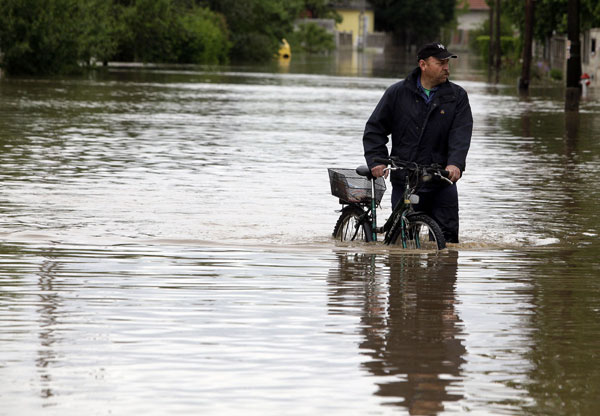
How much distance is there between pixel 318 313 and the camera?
7.80m

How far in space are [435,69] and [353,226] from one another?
1531 mm

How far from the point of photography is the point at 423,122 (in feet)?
31.7

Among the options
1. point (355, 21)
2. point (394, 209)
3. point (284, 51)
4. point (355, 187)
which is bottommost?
point (284, 51)

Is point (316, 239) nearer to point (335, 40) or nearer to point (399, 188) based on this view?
point (399, 188)

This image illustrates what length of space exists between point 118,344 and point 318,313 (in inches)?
54.5

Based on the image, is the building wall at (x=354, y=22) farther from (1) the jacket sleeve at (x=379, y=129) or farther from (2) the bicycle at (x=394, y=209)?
(1) the jacket sleeve at (x=379, y=129)

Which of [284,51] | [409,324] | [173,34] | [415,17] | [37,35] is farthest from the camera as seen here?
[415,17]

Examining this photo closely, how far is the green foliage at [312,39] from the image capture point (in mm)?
123625

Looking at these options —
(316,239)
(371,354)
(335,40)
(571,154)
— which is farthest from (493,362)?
(335,40)

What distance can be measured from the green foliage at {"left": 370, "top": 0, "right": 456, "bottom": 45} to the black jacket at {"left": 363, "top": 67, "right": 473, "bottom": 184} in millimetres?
133909

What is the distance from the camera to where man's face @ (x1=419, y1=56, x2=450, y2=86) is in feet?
31.0

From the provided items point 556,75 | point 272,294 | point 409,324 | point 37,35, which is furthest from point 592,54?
point 409,324

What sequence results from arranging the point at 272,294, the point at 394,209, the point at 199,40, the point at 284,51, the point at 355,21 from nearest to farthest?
the point at 272,294 → the point at 394,209 → the point at 199,40 → the point at 284,51 → the point at 355,21

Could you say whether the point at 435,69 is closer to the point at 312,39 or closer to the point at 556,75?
the point at 556,75
